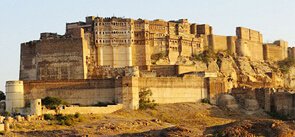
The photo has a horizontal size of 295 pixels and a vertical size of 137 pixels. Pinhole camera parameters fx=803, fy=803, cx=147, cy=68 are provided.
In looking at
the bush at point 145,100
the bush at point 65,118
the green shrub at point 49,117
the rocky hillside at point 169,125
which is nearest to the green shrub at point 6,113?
the green shrub at point 49,117

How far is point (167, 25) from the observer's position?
89875 millimetres

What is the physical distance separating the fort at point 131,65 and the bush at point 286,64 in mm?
3887

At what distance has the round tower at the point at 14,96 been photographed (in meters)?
70.3

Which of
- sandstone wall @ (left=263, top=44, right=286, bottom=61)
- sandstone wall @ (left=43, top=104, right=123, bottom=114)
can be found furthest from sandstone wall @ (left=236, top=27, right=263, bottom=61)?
sandstone wall @ (left=43, top=104, right=123, bottom=114)

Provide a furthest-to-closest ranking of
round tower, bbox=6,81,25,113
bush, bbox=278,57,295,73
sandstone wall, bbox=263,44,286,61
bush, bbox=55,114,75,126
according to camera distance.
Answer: sandstone wall, bbox=263,44,286,61, bush, bbox=278,57,295,73, round tower, bbox=6,81,25,113, bush, bbox=55,114,75,126

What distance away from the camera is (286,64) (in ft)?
343

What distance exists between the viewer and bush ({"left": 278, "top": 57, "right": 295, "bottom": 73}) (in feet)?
335

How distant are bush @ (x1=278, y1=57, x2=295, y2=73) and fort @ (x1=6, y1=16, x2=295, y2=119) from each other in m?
3.89

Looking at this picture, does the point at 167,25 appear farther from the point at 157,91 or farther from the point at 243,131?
the point at 243,131

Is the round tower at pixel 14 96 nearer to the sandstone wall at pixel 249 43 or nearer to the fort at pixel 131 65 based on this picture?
the fort at pixel 131 65

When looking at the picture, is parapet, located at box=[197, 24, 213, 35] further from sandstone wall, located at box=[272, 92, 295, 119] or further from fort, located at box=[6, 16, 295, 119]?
sandstone wall, located at box=[272, 92, 295, 119]

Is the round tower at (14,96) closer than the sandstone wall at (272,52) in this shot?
Yes

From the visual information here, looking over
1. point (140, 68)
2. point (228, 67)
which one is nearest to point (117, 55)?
point (140, 68)

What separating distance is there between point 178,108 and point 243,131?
22381 millimetres
